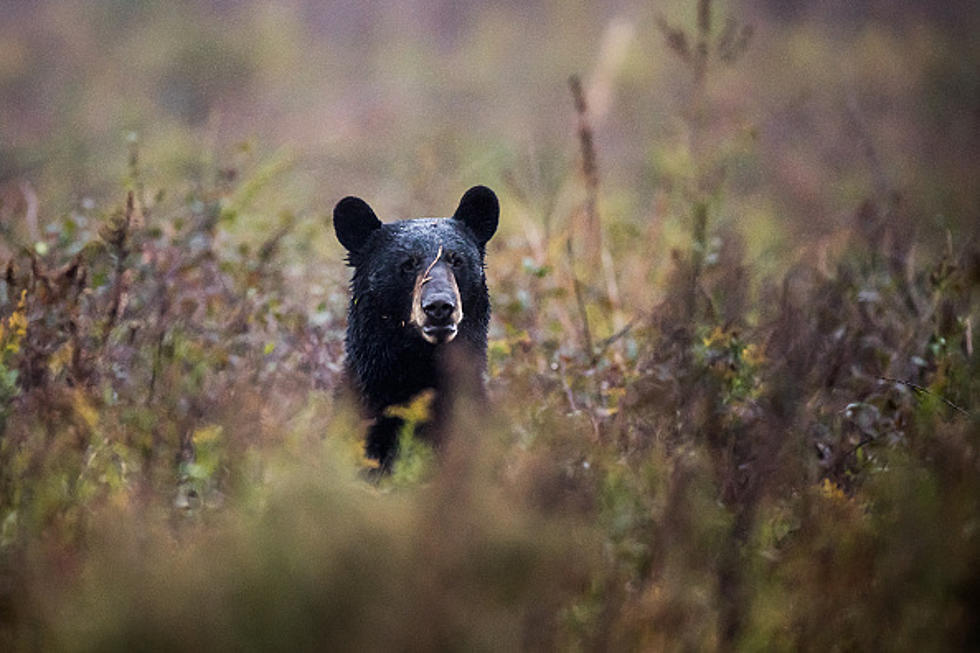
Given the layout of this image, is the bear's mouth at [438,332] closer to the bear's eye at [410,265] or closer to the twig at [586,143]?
the bear's eye at [410,265]

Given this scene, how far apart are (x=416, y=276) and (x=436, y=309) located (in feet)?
1.08

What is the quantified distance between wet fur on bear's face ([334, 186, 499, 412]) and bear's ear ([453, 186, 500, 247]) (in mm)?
142

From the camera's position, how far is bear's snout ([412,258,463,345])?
411cm

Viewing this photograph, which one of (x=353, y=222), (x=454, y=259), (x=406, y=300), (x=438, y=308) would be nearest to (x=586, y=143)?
(x=454, y=259)

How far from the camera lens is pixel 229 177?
6316mm

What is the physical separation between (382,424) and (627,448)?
998 millimetres

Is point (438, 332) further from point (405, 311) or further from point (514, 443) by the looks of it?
point (514, 443)

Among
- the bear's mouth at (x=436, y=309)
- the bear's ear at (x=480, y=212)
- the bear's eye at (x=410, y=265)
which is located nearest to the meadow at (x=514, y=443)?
the bear's mouth at (x=436, y=309)

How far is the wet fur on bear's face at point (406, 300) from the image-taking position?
420 cm

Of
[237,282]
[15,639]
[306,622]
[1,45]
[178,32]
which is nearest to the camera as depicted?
[306,622]

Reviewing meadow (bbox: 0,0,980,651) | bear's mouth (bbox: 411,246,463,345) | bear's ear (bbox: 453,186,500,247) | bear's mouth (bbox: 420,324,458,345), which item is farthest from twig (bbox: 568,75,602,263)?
bear's mouth (bbox: 420,324,458,345)

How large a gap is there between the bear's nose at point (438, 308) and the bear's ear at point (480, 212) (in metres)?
0.89

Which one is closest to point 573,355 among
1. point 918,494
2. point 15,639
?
point 918,494

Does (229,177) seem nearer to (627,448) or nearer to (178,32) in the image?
(627,448)
